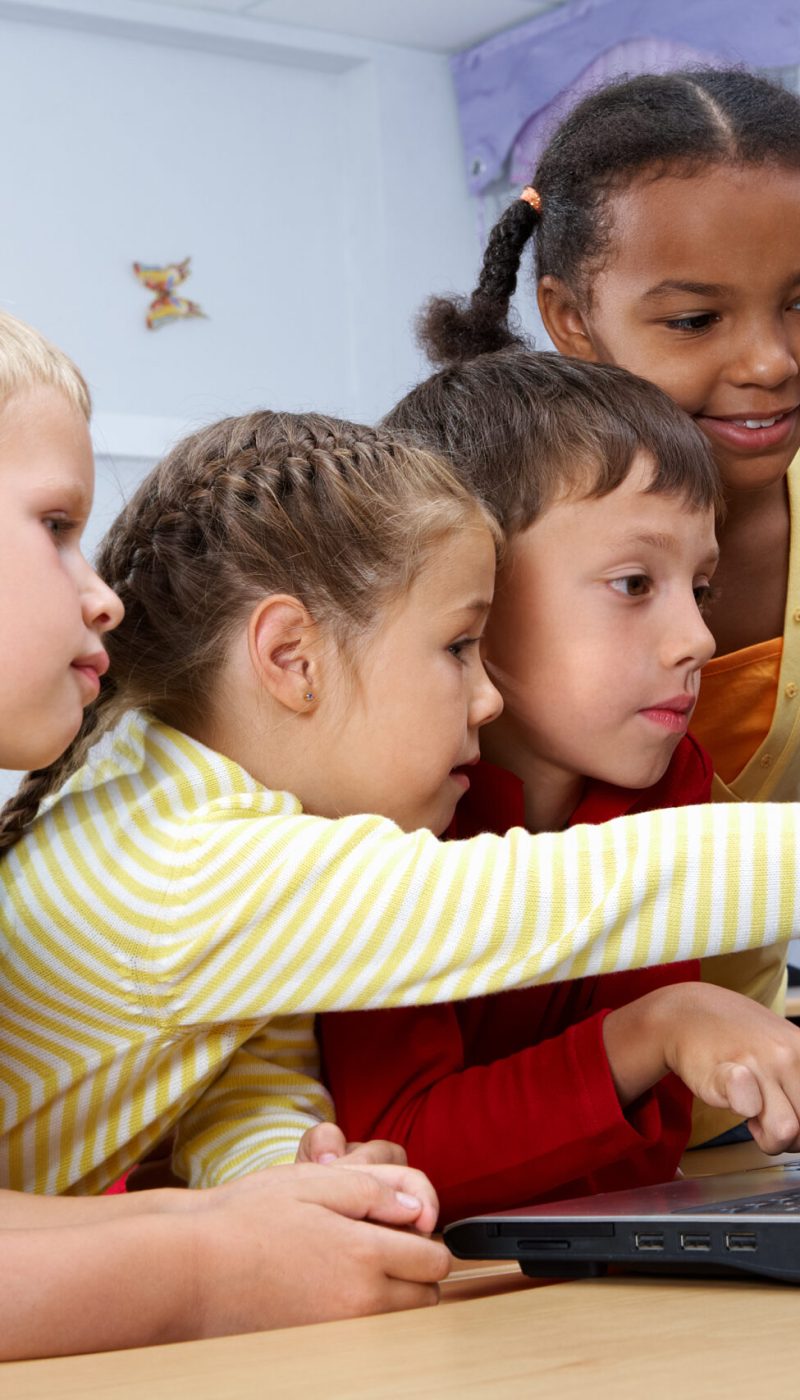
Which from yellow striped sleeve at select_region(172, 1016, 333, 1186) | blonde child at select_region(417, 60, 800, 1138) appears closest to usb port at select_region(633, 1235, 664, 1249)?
yellow striped sleeve at select_region(172, 1016, 333, 1186)

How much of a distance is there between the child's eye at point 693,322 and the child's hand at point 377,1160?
69 cm

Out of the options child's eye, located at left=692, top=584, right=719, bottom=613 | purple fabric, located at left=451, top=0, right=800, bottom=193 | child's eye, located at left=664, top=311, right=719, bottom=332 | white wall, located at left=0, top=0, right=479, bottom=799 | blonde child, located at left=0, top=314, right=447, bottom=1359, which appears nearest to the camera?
blonde child, located at left=0, top=314, right=447, bottom=1359

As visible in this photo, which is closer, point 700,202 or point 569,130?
point 700,202

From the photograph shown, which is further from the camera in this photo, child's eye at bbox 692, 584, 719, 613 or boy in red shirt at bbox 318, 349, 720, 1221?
child's eye at bbox 692, 584, 719, 613

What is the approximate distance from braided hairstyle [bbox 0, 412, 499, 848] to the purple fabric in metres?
2.70

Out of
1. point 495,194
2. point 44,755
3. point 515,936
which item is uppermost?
point 495,194

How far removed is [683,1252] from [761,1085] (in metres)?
0.18

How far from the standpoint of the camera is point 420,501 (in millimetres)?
988

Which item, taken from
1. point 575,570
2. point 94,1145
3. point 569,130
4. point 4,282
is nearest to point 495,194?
point 4,282

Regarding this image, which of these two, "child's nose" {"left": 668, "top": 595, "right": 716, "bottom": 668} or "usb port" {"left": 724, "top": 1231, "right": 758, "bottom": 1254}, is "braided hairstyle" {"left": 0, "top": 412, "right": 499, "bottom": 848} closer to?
"child's nose" {"left": 668, "top": 595, "right": 716, "bottom": 668}

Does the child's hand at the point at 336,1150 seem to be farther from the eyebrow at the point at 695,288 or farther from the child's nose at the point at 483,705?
the eyebrow at the point at 695,288

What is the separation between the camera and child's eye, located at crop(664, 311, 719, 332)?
125cm

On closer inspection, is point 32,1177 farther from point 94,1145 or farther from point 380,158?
point 380,158

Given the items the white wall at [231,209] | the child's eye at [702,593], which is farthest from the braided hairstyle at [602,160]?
the white wall at [231,209]
